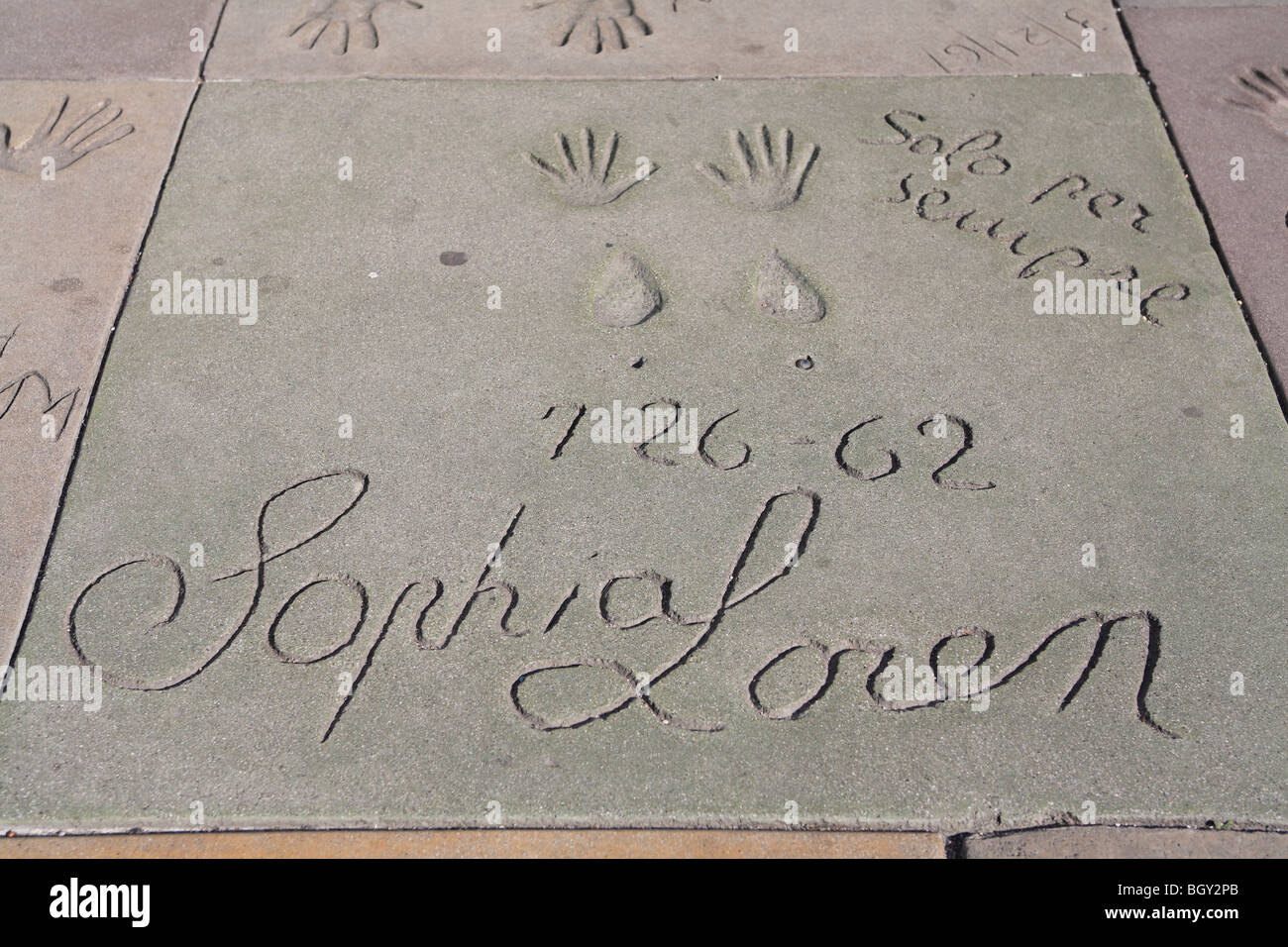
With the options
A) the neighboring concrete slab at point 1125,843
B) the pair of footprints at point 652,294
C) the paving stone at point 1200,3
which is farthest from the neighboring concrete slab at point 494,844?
the paving stone at point 1200,3

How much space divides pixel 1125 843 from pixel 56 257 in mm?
3675

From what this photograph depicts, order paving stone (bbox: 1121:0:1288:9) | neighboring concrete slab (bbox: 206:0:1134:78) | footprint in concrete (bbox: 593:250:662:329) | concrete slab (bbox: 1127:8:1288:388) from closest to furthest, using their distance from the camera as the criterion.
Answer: footprint in concrete (bbox: 593:250:662:329)
concrete slab (bbox: 1127:8:1288:388)
neighboring concrete slab (bbox: 206:0:1134:78)
paving stone (bbox: 1121:0:1288:9)

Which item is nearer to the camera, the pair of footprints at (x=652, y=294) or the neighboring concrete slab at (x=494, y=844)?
the neighboring concrete slab at (x=494, y=844)

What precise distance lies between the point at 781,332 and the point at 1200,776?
5.77 ft

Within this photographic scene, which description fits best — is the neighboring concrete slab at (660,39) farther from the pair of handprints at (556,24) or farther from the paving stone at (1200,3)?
the paving stone at (1200,3)

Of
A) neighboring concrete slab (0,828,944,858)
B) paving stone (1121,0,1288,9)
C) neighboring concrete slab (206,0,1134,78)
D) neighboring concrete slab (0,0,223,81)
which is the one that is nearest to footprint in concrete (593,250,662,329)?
neighboring concrete slab (206,0,1134,78)

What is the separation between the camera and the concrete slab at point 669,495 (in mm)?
2721

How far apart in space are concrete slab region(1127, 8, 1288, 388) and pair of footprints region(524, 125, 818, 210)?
1448 mm

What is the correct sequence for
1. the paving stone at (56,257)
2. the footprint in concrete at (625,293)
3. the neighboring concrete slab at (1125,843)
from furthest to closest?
1. the footprint in concrete at (625,293)
2. the paving stone at (56,257)
3. the neighboring concrete slab at (1125,843)

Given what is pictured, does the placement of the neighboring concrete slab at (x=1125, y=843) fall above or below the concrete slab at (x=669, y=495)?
below

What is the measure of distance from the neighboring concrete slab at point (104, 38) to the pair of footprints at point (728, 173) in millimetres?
1689

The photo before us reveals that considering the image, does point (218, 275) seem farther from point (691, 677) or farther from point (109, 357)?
point (691, 677)

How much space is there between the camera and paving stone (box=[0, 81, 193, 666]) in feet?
10.8

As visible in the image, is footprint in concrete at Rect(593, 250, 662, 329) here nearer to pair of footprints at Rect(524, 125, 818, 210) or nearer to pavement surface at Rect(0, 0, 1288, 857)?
pavement surface at Rect(0, 0, 1288, 857)
